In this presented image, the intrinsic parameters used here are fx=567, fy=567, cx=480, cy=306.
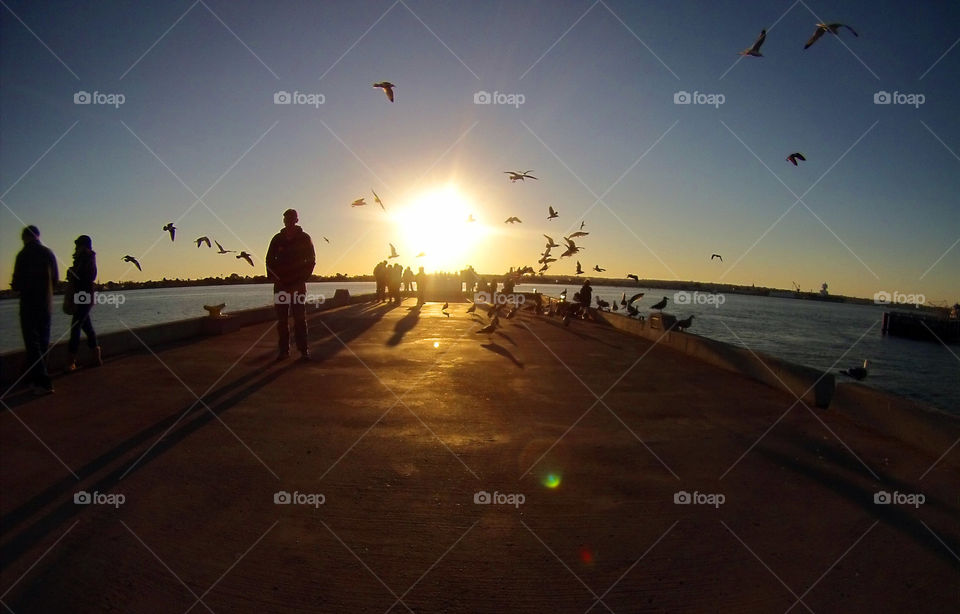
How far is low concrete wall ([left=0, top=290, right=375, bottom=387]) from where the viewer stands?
6.76m

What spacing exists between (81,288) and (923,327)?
330 feet

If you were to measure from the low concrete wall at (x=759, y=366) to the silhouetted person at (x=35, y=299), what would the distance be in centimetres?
909

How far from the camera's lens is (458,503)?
151 inches

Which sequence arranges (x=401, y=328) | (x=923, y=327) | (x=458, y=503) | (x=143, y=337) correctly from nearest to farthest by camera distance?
(x=458, y=503), (x=143, y=337), (x=401, y=328), (x=923, y=327)

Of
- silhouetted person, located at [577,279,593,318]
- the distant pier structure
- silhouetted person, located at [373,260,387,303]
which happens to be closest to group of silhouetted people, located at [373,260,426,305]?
silhouetted person, located at [373,260,387,303]

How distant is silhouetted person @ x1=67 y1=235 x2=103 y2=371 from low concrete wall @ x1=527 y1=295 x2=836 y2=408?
947 centimetres

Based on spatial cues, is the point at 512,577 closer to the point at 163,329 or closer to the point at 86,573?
the point at 86,573

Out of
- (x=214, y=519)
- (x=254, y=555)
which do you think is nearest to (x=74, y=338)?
(x=214, y=519)

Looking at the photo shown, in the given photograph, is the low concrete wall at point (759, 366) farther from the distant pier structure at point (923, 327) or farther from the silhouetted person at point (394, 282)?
the distant pier structure at point (923, 327)

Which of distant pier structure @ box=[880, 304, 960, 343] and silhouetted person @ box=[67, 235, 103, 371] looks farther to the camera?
distant pier structure @ box=[880, 304, 960, 343]

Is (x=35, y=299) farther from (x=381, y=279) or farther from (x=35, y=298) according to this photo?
(x=381, y=279)

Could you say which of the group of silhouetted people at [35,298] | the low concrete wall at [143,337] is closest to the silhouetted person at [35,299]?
the group of silhouetted people at [35,298]

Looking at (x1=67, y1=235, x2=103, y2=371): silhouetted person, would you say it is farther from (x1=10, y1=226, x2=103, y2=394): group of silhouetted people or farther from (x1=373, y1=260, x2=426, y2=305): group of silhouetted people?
(x1=373, y1=260, x2=426, y2=305): group of silhouetted people

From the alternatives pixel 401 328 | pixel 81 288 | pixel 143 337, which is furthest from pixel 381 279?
pixel 81 288
